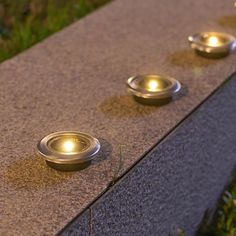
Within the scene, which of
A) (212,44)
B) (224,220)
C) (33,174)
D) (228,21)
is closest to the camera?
(33,174)

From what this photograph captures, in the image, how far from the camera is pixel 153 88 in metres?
1.66

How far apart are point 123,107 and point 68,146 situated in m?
0.35

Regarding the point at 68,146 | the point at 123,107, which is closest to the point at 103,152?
the point at 68,146

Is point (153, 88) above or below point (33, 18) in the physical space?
above

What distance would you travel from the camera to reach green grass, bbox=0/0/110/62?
2463 millimetres

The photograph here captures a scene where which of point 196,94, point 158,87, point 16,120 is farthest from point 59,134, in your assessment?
point 196,94

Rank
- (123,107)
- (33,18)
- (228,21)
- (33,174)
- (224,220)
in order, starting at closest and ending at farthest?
1. (33,174)
2. (123,107)
3. (224,220)
4. (228,21)
5. (33,18)

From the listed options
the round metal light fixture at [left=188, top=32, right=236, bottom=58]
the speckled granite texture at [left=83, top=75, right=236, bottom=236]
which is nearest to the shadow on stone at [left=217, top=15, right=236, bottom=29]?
the round metal light fixture at [left=188, top=32, right=236, bottom=58]

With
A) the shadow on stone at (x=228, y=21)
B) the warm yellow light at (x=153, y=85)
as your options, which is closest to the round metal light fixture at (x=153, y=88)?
the warm yellow light at (x=153, y=85)

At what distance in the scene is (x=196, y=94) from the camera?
1.77 m

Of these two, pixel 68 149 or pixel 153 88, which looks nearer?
pixel 68 149

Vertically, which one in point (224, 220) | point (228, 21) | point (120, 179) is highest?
point (120, 179)

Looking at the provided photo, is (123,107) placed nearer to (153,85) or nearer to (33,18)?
(153,85)

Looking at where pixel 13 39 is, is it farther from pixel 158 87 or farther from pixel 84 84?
pixel 158 87
